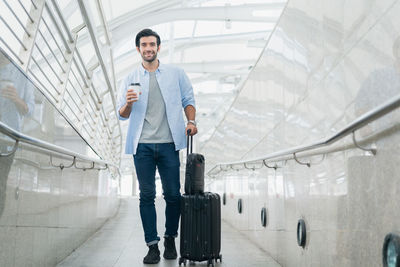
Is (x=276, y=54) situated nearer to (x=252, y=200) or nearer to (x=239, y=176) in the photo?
(x=252, y=200)

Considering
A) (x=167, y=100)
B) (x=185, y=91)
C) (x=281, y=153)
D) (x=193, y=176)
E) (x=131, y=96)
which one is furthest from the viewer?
(x=185, y=91)

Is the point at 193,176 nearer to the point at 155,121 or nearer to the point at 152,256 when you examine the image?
the point at 155,121

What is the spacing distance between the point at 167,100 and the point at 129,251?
51.2 inches

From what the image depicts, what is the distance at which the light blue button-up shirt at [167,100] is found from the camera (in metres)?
3.36

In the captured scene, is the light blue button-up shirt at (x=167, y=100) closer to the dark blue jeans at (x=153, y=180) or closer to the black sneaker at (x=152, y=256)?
the dark blue jeans at (x=153, y=180)

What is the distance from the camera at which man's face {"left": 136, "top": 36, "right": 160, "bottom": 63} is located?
3383mm

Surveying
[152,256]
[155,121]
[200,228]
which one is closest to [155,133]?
[155,121]

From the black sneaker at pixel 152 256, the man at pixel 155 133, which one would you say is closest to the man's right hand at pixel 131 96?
the man at pixel 155 133

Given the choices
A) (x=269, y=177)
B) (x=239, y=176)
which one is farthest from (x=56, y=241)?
(x=239, y=176)

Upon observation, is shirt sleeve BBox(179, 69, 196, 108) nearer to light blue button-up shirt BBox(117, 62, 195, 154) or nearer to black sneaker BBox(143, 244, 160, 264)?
light blue button-up shirt BBox(117, 62, 195, 154)

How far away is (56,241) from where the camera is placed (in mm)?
2992

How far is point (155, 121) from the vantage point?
338 cm

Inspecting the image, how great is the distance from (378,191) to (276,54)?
6.91ft

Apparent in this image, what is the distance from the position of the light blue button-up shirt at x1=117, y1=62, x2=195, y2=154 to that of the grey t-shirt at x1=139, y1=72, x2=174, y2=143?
0.13 feet
